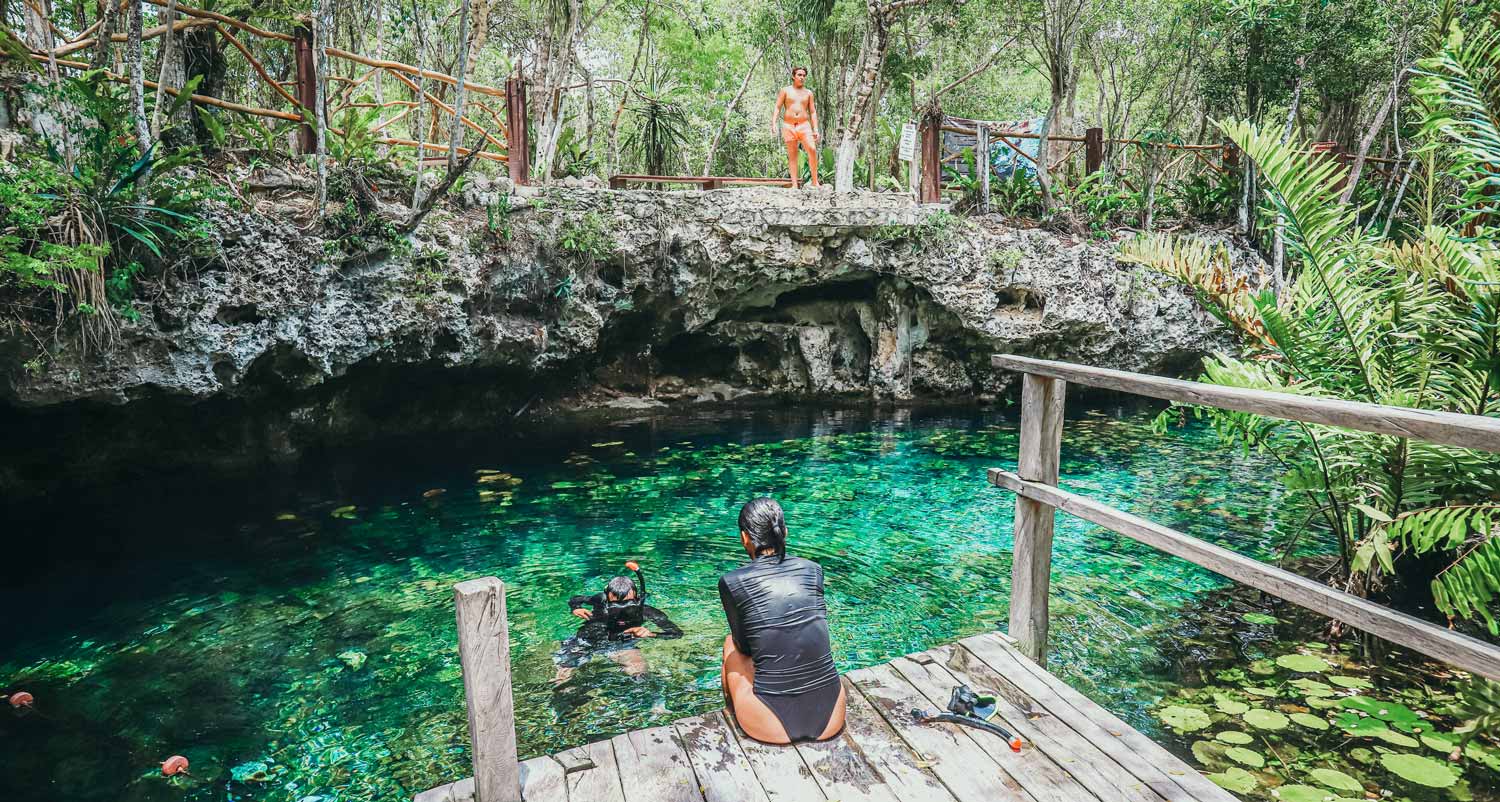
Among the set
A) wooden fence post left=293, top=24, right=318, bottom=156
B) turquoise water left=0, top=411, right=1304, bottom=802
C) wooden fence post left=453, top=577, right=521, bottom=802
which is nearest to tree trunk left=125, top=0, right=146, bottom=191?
wooden fence post left=293, top=24, right=318, bottom=156

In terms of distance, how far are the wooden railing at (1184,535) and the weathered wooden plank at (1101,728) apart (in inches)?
14.0

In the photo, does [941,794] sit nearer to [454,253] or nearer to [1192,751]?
[1192,751]

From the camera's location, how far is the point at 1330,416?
2.46 m

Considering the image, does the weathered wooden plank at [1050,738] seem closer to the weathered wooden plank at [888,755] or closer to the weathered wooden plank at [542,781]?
the weathered wooden plank at [888,755]

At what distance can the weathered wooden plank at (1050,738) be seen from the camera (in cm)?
285

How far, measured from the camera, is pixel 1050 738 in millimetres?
3186

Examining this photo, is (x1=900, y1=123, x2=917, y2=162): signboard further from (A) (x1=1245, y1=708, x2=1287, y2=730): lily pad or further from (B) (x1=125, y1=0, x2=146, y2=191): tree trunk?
(A) (x1=1245, y1=708, x2=1287, y2=730): lily pad

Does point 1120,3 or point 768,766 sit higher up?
point 1120,3

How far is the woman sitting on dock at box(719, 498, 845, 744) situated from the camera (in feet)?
10.3

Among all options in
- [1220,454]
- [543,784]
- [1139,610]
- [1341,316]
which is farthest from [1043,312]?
[543,784]

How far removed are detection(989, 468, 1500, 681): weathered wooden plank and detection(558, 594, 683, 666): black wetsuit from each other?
2.92 m

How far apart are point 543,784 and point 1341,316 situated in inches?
184

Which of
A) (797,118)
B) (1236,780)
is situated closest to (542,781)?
(1236,780)

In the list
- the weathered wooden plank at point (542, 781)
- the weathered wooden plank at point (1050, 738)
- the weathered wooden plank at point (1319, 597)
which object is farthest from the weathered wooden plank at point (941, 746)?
the weathered wooden plank at point (542, 781)
